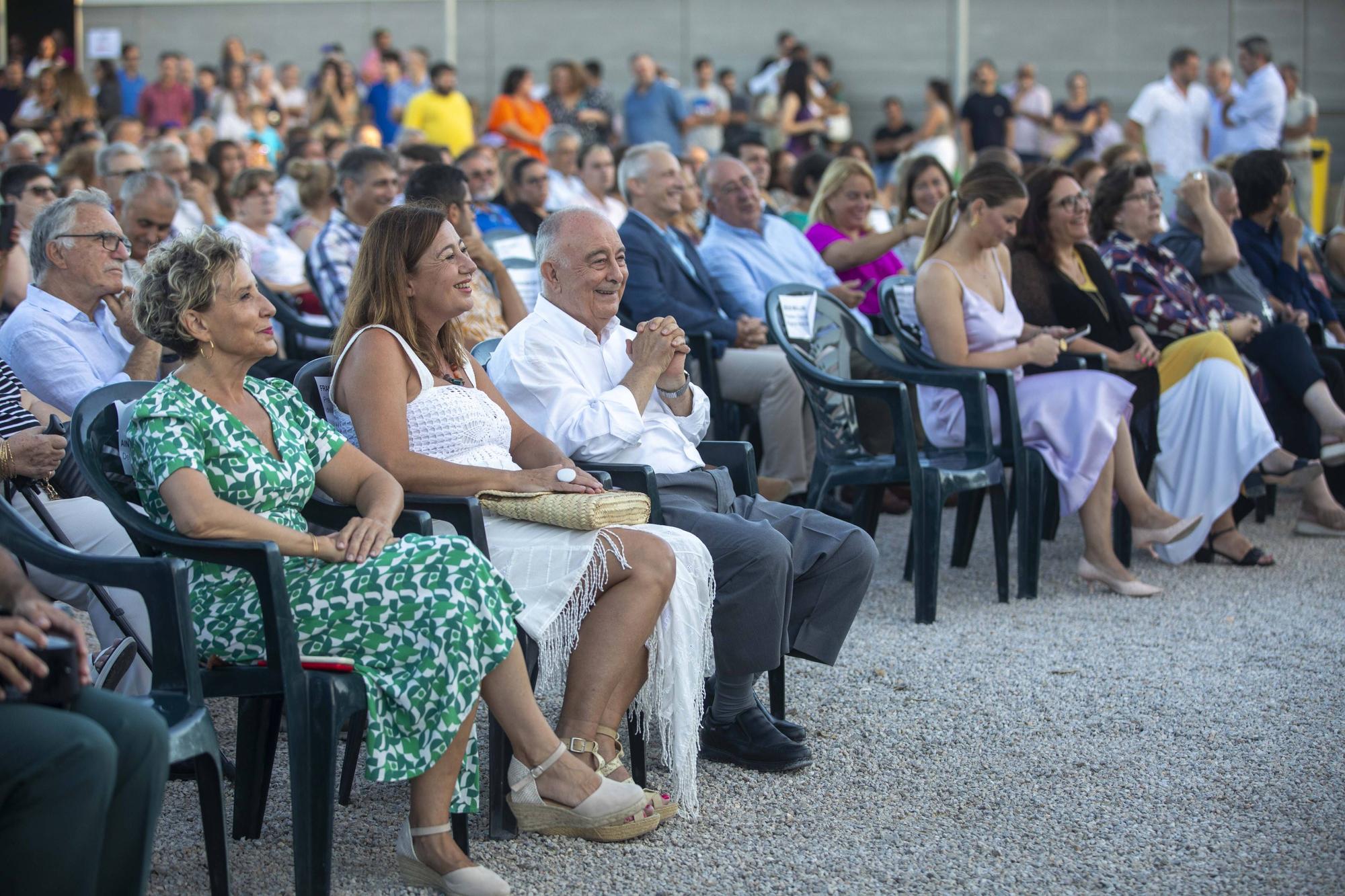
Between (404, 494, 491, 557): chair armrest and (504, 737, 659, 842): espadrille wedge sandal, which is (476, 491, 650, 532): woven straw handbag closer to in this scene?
(404, 494, 491, 557): chair armrest

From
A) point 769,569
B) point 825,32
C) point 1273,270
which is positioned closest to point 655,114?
point 825,32

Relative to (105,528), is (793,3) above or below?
above

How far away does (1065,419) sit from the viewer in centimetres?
497

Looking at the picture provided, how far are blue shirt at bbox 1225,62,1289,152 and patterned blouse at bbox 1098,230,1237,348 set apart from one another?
22.1ft

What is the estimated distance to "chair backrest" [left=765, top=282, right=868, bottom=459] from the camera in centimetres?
483

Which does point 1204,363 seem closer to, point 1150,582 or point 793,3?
point 1150,582

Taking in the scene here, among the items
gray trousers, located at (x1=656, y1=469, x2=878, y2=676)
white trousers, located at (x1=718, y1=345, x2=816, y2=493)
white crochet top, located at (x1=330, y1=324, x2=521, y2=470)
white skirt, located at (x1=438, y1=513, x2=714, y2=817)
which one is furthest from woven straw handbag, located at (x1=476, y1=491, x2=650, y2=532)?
white trousers, located at (x1=718, y1=345, x2=816, y2=493)

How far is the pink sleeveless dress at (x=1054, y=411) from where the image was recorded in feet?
16.2

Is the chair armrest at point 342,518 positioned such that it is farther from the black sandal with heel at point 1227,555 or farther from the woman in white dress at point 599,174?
the woman in white dress at point 599,174

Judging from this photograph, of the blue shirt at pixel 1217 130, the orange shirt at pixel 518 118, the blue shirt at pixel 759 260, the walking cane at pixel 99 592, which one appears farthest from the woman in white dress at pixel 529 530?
the blue shirt at pixel 1217 130

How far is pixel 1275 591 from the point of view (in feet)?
16.0

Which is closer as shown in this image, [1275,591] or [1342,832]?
[1342,832]

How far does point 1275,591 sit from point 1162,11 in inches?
488

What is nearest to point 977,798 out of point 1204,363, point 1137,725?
point 1137,725
